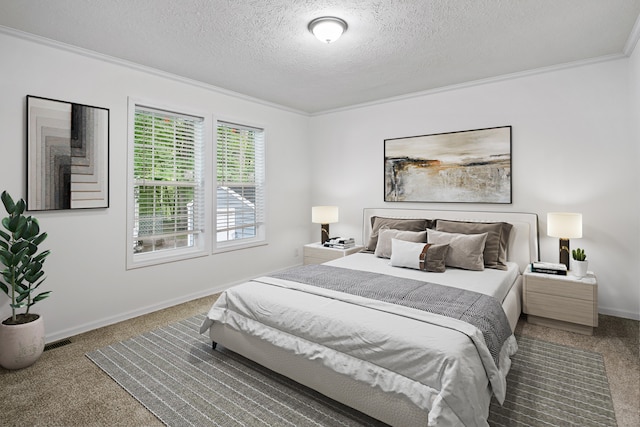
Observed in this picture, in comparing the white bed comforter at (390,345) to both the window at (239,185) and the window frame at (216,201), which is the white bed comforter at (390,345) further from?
the window at (239,185)

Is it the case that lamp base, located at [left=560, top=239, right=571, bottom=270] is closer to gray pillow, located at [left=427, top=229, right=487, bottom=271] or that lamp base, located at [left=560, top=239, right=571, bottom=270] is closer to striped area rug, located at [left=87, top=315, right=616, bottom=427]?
gray pillow, located at [left=427, top=229, right=487, bottom=271]

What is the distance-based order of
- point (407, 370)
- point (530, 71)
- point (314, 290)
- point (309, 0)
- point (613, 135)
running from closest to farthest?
point (407, 370) → point (309, 0) → point (314, 290) → point (613, 135) → point (530, 71)

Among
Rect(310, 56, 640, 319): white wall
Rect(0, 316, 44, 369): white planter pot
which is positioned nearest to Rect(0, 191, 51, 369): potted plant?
Rect(0, 316, 44, 369): white planter pot

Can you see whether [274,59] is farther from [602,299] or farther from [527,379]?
[602,299]

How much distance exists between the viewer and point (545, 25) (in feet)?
8.84

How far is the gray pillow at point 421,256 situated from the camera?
126 inches

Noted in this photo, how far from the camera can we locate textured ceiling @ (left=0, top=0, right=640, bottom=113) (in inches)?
95.3

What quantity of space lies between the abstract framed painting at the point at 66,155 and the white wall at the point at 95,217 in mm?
62

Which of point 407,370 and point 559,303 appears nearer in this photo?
point 407,370

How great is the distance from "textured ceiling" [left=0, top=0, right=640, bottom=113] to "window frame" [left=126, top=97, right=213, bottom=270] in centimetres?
40

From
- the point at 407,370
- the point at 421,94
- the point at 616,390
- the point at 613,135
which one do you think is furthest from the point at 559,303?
the point at 421,94

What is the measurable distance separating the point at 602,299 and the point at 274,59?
401 cm

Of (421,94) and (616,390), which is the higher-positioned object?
(421,94)

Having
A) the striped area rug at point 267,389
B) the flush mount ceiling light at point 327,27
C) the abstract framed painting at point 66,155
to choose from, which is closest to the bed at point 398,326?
the striped area rug at point 267,389
